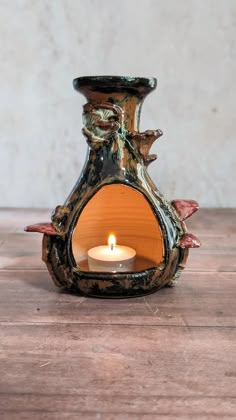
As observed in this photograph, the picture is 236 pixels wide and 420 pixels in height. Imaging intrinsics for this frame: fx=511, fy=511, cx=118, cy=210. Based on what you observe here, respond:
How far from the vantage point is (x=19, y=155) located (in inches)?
47.3

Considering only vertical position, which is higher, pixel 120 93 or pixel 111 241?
pixel 120 93

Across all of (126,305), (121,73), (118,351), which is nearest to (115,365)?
(118,351)

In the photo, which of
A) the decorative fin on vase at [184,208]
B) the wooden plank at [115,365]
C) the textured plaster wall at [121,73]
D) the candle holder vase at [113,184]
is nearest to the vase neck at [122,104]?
the candle holder vase at [113,184]

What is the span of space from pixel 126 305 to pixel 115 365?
136 mm

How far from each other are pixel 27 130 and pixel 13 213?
202mm

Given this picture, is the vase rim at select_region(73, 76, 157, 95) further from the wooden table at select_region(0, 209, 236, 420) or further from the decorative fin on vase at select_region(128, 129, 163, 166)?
the wooden table at select_region(0, 209, 236, 420)

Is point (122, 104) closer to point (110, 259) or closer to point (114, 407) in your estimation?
point (110, 259)

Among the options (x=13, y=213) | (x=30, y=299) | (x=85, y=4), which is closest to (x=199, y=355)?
(x=30, y=299)

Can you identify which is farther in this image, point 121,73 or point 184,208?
point 121,73

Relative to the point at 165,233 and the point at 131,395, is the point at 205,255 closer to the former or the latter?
the point at 165,233

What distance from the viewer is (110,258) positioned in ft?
1.98

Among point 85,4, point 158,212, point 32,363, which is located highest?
point 85,4

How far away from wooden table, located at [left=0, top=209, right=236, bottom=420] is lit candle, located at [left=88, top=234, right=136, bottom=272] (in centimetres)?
4

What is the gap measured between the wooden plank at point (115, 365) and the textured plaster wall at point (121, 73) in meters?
0.73
